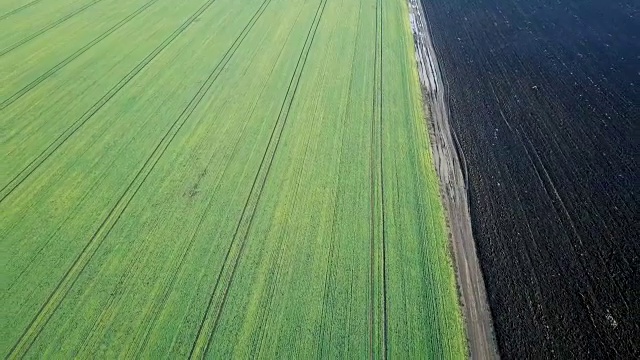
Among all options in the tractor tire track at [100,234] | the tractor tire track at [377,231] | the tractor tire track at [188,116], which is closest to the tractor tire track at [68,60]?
the tractor tire track at [188,116]

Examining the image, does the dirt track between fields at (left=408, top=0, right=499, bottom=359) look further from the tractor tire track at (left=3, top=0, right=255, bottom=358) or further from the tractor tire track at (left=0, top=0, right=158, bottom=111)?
the tractor tire track at (left=0, top=0, right=158, bottom=111)

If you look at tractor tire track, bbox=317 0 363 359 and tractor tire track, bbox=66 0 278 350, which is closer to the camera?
tractor tire track, bbox=317 0 363 359

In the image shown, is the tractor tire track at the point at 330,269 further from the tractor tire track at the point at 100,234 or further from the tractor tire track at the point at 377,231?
the tractor tire track at the point at 100,234

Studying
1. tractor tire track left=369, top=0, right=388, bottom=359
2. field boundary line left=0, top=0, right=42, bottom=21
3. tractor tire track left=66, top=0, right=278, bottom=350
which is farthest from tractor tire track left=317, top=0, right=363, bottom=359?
field boundary line left=0, top=0, right=42, bottom=21

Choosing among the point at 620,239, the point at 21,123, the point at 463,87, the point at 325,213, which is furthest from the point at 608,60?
the point at 21,123

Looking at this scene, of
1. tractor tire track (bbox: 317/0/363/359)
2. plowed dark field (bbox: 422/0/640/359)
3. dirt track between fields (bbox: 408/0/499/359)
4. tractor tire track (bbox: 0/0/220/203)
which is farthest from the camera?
tractor tire track (bbox: 0/0/220/203)

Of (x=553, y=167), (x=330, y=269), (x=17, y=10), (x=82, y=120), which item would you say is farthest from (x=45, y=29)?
(x=553, y=167)
